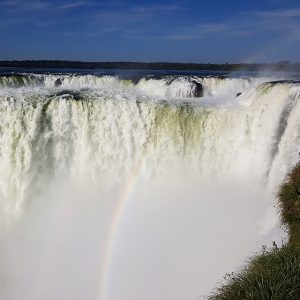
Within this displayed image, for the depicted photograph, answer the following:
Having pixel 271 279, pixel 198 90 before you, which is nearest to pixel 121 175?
pixel 271 279

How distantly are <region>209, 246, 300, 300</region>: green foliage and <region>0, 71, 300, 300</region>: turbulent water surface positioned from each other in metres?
5.85

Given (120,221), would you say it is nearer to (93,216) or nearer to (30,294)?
(93,216)

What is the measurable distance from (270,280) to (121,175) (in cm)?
867

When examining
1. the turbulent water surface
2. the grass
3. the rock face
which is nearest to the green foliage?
the grass

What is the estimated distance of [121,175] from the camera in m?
15.3

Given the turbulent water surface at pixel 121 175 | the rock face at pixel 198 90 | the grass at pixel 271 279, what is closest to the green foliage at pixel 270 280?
the grass at pixel 271 279

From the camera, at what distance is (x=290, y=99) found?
1384 cm

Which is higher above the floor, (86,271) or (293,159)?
(293,159)

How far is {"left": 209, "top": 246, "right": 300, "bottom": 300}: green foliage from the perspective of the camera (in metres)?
6.82

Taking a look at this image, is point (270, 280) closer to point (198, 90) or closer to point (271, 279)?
point (271, 279)

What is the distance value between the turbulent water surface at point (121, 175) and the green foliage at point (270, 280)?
19.2 feet

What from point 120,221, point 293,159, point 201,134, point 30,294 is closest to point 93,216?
point 120,221

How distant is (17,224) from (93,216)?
7.51 feet

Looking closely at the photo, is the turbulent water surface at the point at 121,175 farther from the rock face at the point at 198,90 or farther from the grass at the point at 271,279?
the rock face at the point at 198,90
